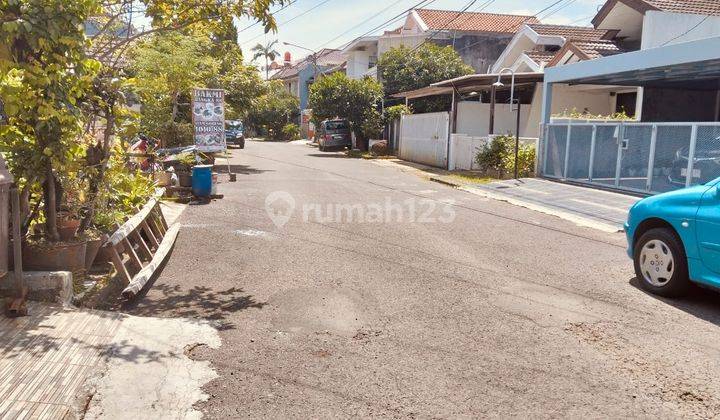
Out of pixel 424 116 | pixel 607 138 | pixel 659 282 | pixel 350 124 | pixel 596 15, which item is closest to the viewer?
pixel 659 282

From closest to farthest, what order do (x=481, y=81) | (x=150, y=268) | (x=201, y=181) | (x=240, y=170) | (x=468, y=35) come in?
1. (x=150, y=268)
2. (x=201, y=181)
3. (x=240, y=170)
4. (x=481, y=81)
5. (x=468, y=35)

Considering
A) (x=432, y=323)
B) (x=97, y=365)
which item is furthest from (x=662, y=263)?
(x=97, y=365)

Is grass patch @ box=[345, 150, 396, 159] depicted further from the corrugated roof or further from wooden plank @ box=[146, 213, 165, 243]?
wooden plank @ box=[146, 213, 165, 243]

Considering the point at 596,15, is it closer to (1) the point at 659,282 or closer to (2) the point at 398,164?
(2) the point at 398,164

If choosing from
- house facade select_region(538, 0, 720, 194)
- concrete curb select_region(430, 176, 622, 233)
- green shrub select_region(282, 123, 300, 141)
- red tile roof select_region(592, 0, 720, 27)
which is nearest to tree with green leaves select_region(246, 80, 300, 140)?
green shrub select_region(282, 123, 300, 141)

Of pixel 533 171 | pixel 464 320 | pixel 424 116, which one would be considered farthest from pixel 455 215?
pixel 424 116

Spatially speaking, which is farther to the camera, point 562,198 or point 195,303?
point 562,198

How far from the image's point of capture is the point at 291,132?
5634 cm

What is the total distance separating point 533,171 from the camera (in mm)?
19094

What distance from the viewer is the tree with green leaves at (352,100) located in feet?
110

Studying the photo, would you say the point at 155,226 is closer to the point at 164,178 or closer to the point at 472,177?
the point at 164,178

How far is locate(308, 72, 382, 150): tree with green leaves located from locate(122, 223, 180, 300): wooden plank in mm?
25604

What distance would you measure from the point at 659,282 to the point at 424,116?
66.5 feet
